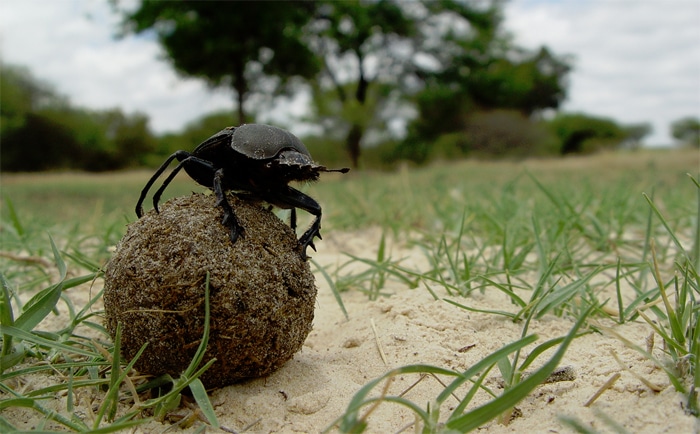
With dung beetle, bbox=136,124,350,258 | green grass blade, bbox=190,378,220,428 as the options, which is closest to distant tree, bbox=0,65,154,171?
dung beetle, bbox=136,124,350,258

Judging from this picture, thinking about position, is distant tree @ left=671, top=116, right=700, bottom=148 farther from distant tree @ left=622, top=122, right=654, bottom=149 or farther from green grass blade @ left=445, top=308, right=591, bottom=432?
green grass blade @ left=445, top=308, right=591, bottom=432

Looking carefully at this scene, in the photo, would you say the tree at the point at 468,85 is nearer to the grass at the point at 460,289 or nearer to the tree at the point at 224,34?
the tree at the point at 224,34

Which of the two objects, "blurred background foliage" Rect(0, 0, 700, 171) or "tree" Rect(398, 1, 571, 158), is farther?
"tree" Rect(398, 1, 571, 158)

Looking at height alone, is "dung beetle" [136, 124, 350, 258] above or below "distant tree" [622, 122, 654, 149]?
below

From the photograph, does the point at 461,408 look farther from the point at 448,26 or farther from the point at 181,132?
the point at 181,132

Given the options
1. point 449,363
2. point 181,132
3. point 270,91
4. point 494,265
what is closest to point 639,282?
point 494,265

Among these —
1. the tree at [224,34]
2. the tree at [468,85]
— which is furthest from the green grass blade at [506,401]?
the tree at [468,85]

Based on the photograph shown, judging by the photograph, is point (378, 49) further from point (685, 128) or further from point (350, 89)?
point (685, 128)

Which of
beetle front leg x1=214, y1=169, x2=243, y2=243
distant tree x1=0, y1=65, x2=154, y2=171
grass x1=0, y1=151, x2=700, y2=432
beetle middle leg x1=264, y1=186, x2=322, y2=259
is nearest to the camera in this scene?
grass x1=0, y1=151, x2=700, y2=432
